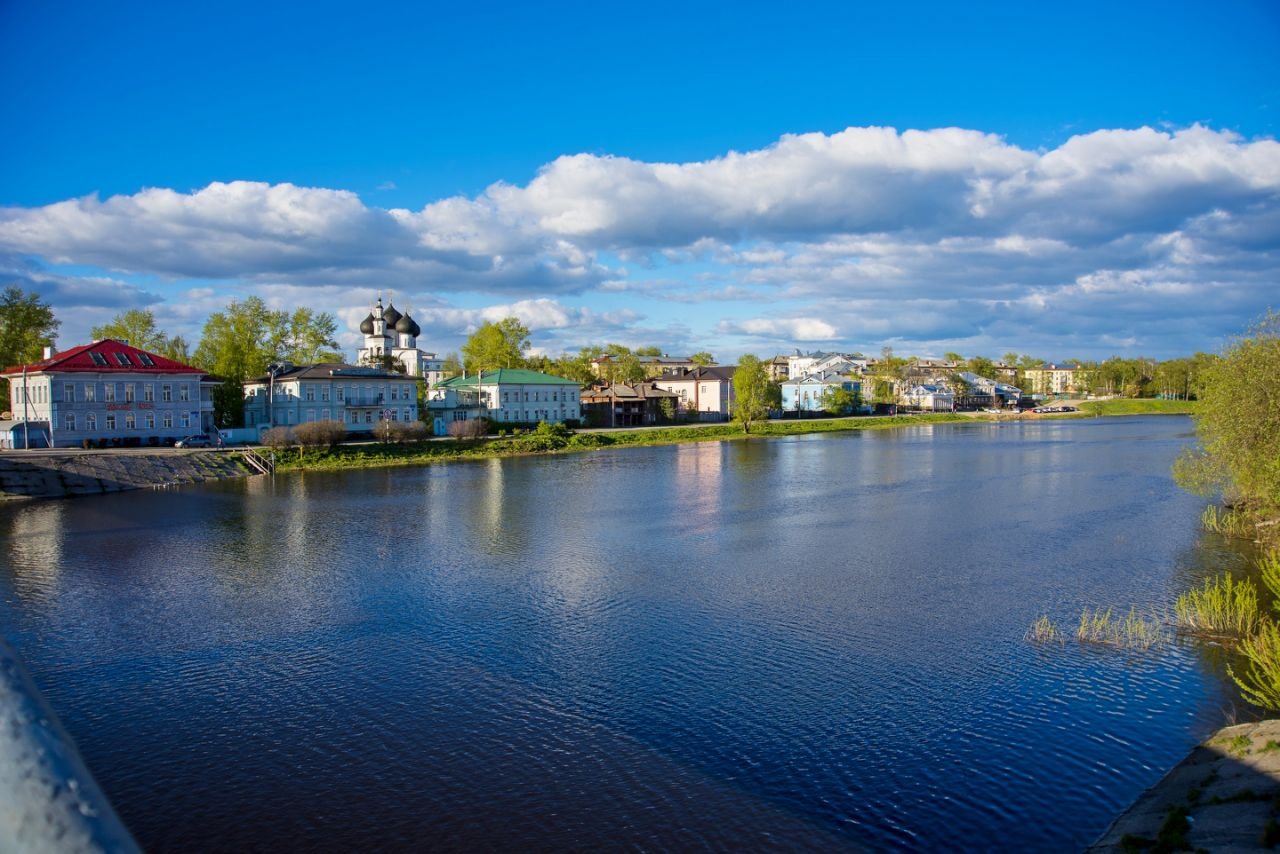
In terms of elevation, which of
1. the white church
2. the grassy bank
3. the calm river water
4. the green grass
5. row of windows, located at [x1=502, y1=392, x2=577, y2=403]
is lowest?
the calm river water

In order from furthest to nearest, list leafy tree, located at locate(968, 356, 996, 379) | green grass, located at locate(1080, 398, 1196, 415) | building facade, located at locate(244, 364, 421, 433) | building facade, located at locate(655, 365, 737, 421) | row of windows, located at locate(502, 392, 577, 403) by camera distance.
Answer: leafy tree, located at locate(968, 356, 996, 379)
green grass, located at locate(1080, 398, 1196, 415)
building facade, located at locate(655, 365, 737, 421)
row of windows, located at locate(502, 392, 577, 403)
building facade, located at locate(244, 364, 421, 433)

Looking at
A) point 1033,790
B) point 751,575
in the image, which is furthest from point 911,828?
point 751,575

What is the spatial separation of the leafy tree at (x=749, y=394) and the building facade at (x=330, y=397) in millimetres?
27534

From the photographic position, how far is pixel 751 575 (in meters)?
20.8

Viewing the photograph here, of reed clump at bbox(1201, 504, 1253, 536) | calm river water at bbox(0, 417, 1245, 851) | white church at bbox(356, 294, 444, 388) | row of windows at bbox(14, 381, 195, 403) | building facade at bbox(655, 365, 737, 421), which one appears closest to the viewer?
calm river water at bbox(0, 417, 1245, 851)

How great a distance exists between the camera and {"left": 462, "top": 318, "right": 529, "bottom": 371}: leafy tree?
86.0 m

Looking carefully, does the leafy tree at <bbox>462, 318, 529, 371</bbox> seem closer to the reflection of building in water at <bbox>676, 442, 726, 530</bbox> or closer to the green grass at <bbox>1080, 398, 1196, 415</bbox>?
the reflection of building in water at <bbox>676, 442, 726, 530</bbox>

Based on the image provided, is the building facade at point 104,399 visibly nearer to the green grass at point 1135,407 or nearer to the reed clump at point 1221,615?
the reed clump at point 1221,615

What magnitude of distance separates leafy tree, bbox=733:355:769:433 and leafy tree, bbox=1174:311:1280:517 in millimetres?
48804

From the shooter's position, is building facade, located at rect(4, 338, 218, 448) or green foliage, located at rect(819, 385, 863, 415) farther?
green foliage, located at rect(819, 385, 863, 415)

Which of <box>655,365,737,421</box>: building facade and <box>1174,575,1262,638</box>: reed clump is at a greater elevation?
<box>655,365,737,421</box>: building facade

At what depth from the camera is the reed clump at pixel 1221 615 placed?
1561cm

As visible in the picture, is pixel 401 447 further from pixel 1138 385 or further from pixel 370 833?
pixel 1138 385

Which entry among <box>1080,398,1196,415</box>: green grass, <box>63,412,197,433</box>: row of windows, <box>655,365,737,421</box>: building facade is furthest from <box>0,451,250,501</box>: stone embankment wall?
<box>1080,398,1196,415</box>: green grass
